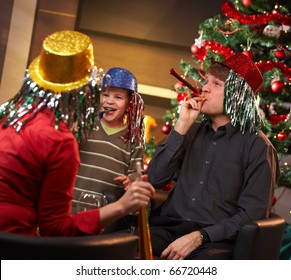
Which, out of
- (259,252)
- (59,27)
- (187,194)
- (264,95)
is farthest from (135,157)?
(59,27)

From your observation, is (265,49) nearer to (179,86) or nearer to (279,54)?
(279,54)

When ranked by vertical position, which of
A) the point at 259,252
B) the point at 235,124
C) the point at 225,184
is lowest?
the point at 259,252

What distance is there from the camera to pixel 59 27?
6668 mm

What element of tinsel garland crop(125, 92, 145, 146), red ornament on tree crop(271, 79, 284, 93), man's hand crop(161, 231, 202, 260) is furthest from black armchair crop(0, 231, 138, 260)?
red ornament on tree crop(271, 79, 284, 93)

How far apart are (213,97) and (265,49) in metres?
1.98

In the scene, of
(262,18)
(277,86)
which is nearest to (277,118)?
(277,86)

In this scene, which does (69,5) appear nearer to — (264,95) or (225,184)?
(264,95)

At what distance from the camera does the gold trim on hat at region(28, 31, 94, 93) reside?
2256 millimetres

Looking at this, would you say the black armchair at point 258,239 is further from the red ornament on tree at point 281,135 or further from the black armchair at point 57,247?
the red ornament on tree at point 281,135

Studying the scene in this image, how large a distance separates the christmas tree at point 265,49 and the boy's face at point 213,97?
1441 mm

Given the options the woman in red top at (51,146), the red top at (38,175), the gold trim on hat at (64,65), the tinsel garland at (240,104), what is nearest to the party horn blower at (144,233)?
the woman in red top at (51,146)

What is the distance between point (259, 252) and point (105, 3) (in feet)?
14.3

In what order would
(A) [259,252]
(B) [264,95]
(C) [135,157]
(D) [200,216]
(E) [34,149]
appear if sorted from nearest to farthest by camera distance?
(E) [34,149] → (A) [259,252] → (D) [200,216] → (C) [135,157] → (B) [264,95]

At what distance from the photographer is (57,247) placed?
2.11m
